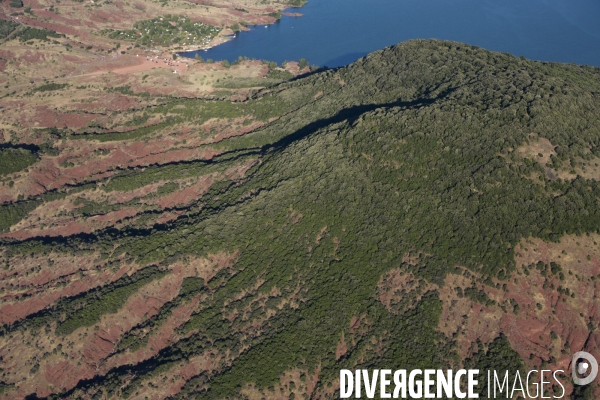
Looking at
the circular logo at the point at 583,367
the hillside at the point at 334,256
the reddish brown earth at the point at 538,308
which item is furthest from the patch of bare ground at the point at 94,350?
the circular logo at the point at 583,367

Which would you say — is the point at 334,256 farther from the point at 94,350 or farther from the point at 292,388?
the point at 94,350

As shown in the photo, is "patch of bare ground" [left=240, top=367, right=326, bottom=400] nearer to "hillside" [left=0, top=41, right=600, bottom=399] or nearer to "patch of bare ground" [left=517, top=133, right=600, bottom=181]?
"hillside" [left=0, top=41, right=600, bottom=399]

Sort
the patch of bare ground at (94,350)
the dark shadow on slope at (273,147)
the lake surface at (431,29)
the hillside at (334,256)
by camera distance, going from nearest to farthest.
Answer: the hillside at (334,256) → the patch of bare ground at (94,350) → the dark shadow on slope at (273,147) → the lake surface at (431,29)

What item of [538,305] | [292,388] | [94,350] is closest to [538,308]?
[538,305]

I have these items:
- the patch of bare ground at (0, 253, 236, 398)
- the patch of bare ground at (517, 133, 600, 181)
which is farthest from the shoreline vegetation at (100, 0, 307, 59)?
the patch of bare ground at (517, 133, 600, 181)

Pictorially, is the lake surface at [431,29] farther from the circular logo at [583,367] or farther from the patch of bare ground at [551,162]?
the circular logo at [583,367]
